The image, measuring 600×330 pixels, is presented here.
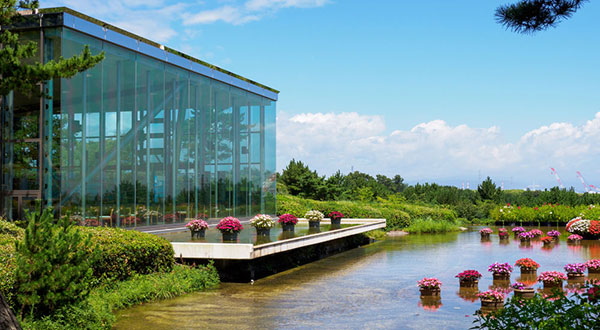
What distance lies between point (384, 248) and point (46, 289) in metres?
16.2

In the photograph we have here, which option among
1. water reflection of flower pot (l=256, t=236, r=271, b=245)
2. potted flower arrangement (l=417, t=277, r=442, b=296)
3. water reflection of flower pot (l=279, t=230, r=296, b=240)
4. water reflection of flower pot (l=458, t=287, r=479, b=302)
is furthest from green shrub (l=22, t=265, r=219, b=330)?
water reflection of flower pot (l=458, t=287, r=479, b=302)

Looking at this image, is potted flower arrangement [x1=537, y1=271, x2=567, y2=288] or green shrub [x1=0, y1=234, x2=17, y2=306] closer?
green shrub [x1=0, y1=234, x2=17, y2=306]

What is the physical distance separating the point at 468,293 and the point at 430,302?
1345 mm

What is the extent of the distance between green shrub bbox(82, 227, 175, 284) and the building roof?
17.5ft

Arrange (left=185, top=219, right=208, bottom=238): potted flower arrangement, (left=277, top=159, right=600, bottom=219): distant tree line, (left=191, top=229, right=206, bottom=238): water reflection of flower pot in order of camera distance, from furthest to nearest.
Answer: (left=277, top=159, right=600, bottom=219): distant tree line → (left=191, top=229, right=206, bottom=238): water reflection of flower pot → (left=185, top=219, right=208, bottom=238): potted flower arrangement

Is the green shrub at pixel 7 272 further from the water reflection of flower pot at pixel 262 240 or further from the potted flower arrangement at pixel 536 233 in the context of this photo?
the potted flower arrangement at pixel 536 233

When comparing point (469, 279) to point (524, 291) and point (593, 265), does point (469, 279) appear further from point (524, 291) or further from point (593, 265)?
point (593, 265)

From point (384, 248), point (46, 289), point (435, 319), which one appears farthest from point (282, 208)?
point (46, 289)

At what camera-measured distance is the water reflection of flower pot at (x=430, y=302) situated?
1088cm

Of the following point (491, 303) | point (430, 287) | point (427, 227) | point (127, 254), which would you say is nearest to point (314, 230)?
point (430, 287)

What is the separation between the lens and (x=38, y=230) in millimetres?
7711

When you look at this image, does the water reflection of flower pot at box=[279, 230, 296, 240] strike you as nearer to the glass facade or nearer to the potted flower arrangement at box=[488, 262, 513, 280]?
the glass facade

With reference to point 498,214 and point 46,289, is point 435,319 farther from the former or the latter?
point 498,214

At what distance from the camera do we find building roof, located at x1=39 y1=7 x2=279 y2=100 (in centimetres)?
1415
